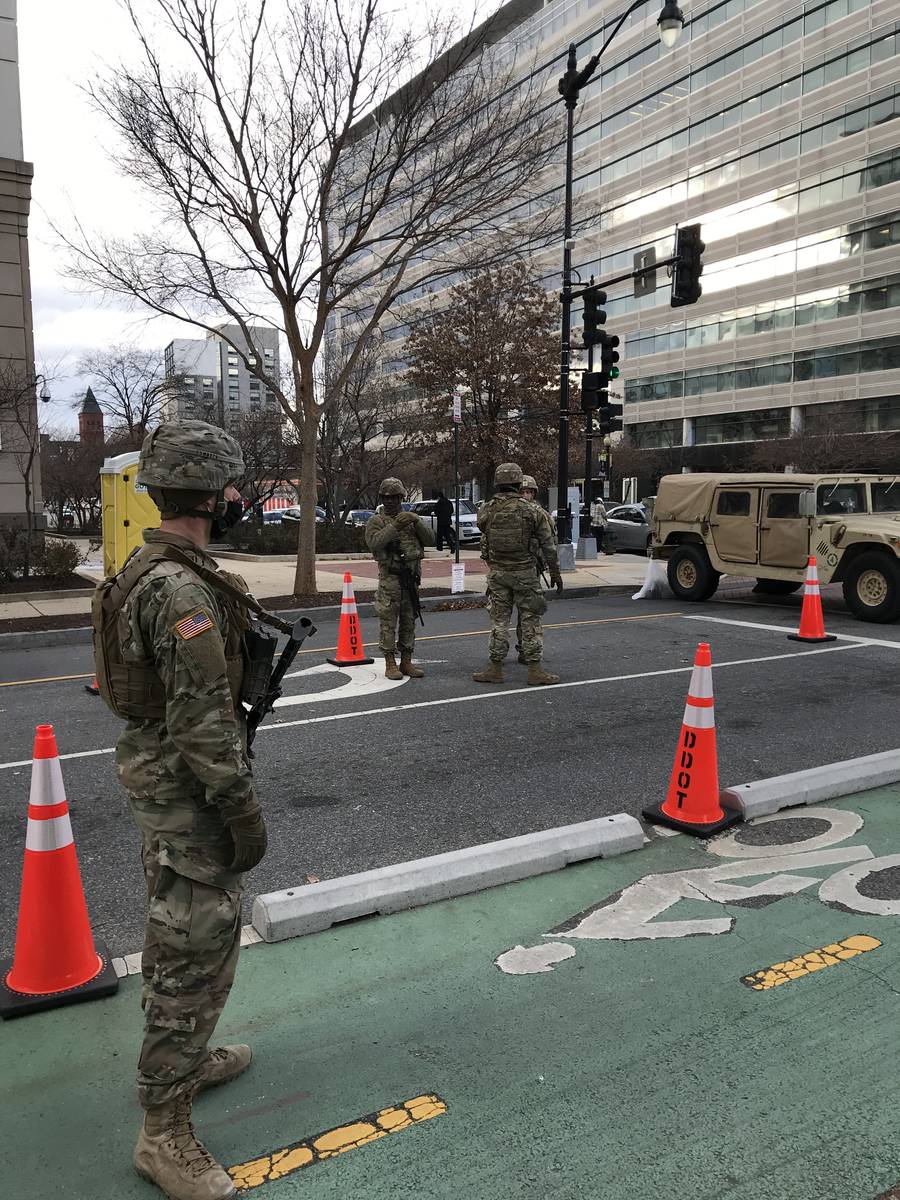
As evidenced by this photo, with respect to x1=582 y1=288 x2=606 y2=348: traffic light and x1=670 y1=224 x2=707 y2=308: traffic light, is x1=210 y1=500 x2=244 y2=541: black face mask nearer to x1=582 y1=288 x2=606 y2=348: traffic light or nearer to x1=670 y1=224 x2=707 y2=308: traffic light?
x1=670 y1=224 x2=707 y2=308: traffic light

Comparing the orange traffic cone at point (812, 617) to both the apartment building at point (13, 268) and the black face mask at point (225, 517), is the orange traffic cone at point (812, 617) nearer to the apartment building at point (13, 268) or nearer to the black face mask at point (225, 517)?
the black face mask at point (225, 517)

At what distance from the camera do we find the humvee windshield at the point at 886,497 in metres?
12.6

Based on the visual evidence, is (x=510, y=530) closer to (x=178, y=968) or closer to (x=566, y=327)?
(x=178, y=968)

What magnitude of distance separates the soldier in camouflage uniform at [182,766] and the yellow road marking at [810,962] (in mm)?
1887

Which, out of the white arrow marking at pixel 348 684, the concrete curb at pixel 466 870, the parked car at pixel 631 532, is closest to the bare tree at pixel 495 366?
the parked car at pixel 631 532

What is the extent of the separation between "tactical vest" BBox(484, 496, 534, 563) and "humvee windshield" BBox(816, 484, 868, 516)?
594 centimetres

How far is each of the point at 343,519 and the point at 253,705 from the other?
28.5m

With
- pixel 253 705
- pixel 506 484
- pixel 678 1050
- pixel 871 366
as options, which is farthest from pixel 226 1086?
pixel 871 366

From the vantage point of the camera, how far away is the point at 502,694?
7840 mm

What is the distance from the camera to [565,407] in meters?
18.4

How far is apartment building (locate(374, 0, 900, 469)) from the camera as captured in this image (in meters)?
44.9

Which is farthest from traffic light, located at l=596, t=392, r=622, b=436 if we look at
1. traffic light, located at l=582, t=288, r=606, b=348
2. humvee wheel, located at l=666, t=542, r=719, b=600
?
humvee wheel, located at l=666, t=542, r=719, b=600

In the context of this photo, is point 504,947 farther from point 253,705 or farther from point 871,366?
point 871,366

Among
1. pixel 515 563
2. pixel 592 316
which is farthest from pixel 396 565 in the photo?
pixel 592 316
